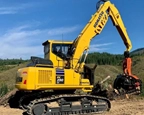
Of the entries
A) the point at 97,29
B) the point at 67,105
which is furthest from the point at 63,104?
the point at 97,29

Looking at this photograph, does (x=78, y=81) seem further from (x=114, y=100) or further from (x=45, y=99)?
(x=114, y=100)

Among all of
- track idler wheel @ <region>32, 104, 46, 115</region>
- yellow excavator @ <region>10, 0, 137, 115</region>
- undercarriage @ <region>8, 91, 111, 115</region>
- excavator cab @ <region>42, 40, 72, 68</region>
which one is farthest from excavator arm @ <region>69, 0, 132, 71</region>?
track idler wheel @ <region>32, 104, 46, 115</region>

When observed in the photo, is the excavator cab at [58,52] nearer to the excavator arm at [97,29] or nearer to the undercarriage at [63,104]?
the excavator arm at [97,29]

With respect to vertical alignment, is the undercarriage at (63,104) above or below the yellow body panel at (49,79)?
below

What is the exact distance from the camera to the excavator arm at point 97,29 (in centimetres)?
1416

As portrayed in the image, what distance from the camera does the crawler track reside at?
11695 mm

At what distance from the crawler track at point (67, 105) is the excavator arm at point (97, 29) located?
1757 mm

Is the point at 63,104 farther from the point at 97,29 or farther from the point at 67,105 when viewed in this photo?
the point at 97,29

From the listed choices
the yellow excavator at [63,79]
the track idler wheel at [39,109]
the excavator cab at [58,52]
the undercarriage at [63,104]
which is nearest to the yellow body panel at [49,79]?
the yellow excavator at [63,79]

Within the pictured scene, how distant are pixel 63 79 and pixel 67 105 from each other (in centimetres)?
108

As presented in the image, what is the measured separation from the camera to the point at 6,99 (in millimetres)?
16422

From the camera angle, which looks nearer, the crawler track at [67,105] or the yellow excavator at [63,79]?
the crawler track at [67,105]

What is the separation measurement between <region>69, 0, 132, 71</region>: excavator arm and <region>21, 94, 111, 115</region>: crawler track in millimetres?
1757

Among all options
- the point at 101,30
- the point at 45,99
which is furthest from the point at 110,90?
the point at 45,99
